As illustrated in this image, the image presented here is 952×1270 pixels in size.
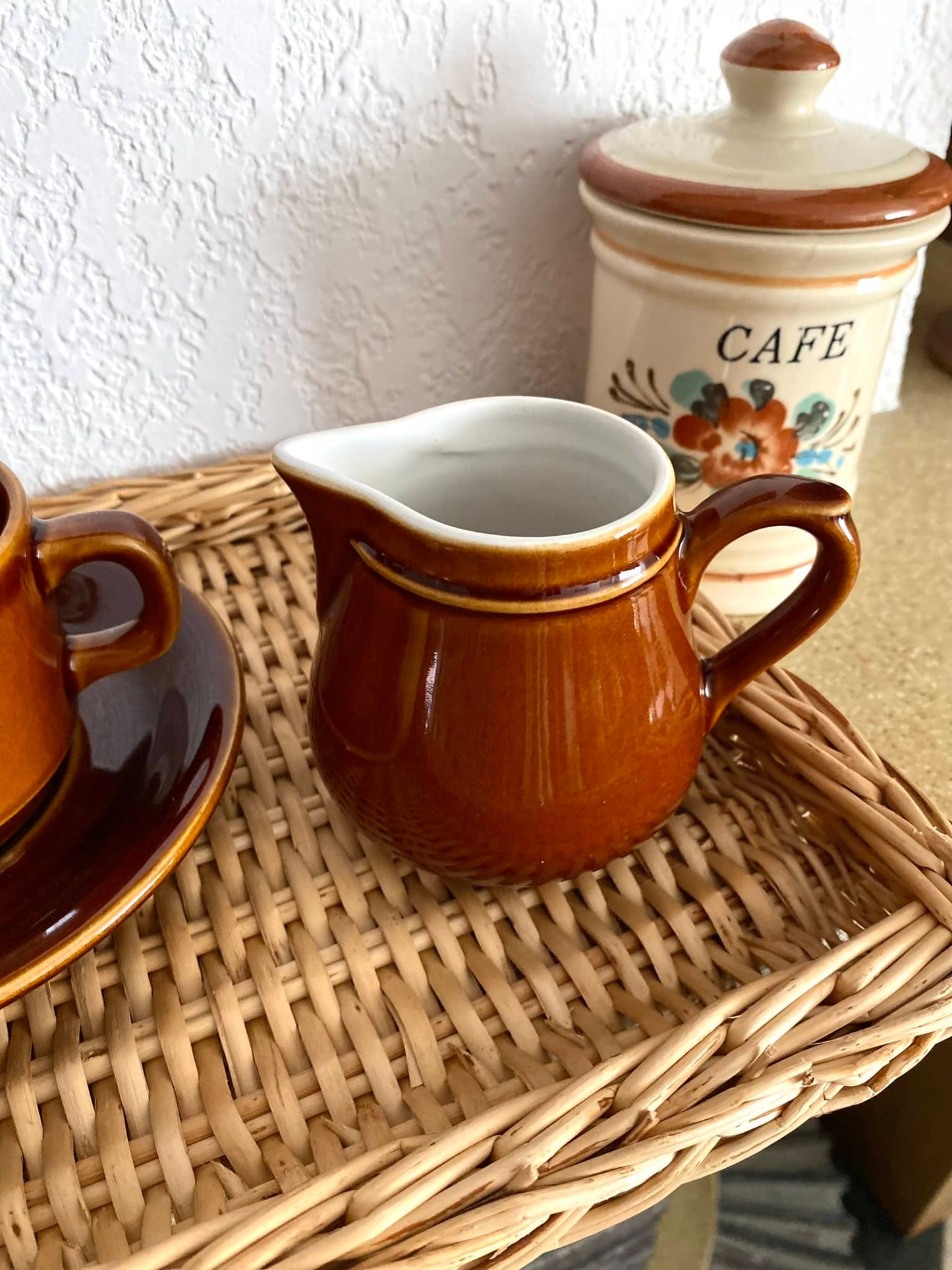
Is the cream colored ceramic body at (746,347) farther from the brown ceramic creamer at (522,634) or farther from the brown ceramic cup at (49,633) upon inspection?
the brown ceramic cup at (49,633)

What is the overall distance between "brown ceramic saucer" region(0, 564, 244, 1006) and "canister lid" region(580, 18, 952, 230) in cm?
25

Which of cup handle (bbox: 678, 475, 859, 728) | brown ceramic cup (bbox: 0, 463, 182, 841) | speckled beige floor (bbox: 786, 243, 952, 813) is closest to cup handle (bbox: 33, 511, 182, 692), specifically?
brown ceramic cup (bbox: 0, 463, 182, 841)

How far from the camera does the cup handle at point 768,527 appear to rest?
31 centimetres

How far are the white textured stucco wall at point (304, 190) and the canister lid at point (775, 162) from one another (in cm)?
8

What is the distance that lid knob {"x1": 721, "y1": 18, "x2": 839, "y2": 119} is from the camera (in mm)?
419

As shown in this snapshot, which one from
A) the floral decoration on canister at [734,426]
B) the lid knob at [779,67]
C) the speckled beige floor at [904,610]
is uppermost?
the lid knob at [779,67]

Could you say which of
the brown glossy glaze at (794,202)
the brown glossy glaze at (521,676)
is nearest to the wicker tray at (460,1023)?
the brown glossy glaze at (521,676)

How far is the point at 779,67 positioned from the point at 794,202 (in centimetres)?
7

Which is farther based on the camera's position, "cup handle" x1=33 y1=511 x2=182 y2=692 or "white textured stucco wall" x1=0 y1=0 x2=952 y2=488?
"white textured stucco wall" x1=0 y1=0 x2=952 y2=488

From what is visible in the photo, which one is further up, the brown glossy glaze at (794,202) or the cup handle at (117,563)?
the brown glossy glaze at (794,202)

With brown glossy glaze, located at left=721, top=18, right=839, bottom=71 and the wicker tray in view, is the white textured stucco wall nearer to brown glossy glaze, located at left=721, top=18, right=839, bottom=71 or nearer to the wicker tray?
brown glossy glaze, located at left=721, top=18, right=839, bottom=71

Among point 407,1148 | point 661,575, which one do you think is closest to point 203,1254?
point 407,1148

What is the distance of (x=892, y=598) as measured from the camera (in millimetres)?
536

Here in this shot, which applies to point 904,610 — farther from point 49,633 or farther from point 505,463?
point 49,633
